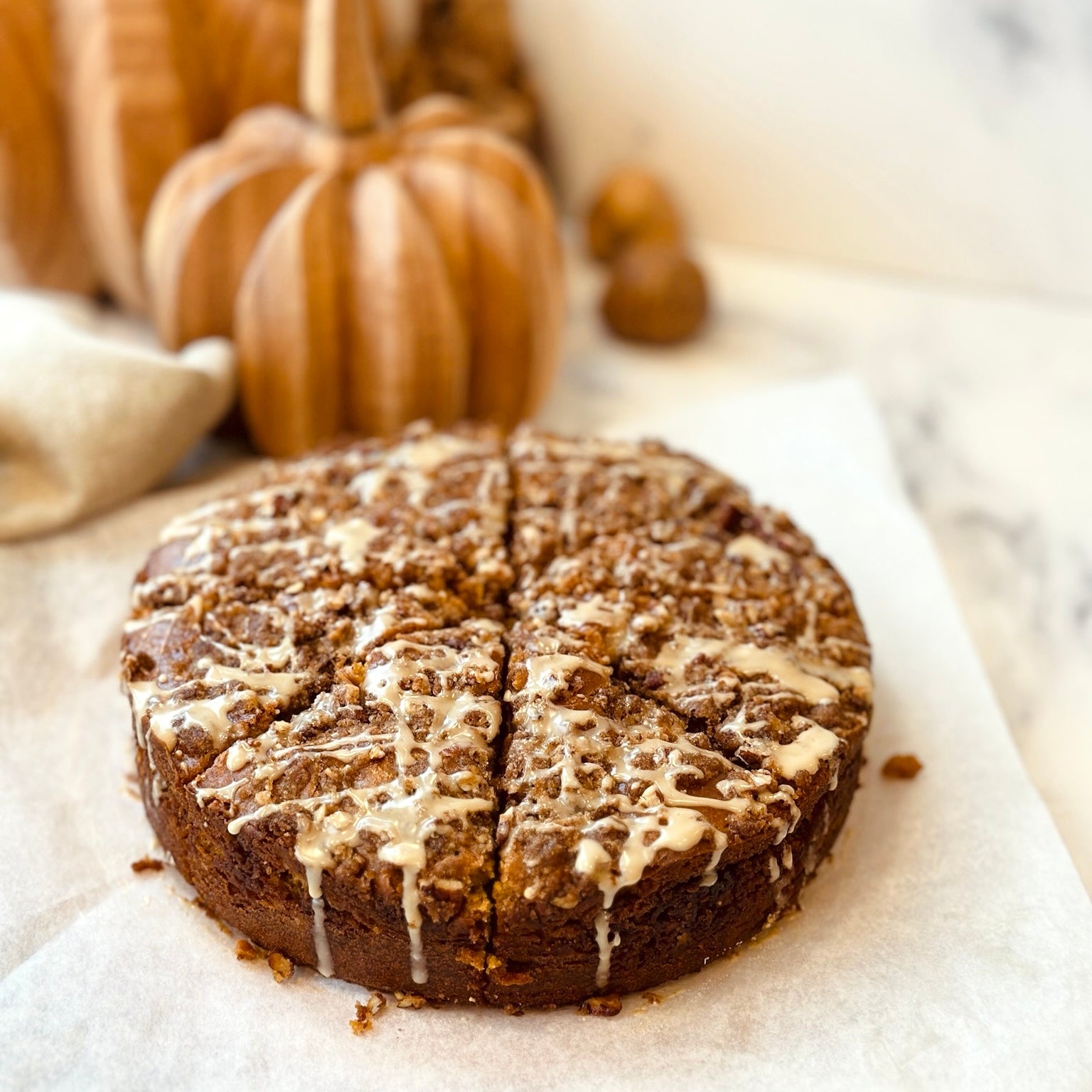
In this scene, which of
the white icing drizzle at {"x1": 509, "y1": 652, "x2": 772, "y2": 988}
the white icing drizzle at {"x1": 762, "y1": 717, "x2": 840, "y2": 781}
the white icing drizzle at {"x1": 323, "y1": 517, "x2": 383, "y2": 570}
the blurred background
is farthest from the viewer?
the blurred background

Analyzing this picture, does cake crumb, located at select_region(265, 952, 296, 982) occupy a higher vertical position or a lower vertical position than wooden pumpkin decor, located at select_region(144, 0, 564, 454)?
lower

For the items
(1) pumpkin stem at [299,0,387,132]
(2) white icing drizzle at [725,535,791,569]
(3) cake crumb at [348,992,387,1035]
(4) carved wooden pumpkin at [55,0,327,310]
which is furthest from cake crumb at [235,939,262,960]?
(4) carved wooden pumpkin at [55,0,327,310]

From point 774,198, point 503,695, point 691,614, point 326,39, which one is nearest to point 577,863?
point 503,695

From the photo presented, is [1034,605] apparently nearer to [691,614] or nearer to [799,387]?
[799,387]

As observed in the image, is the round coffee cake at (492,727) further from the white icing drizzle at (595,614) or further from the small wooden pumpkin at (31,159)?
the small wooden pumpkin at (31,159)

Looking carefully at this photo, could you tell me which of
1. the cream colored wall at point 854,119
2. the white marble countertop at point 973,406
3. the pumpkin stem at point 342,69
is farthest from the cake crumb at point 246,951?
the cream colored wall at point 854,119

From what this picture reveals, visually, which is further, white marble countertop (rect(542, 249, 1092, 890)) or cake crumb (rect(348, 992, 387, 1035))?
white marble countertop (rect(542, 249, 1092, 890))

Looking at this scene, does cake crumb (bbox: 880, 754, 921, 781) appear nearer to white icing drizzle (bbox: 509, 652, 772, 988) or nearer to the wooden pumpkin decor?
white icing drizzle (bbox: 509, 652, 772, 988)

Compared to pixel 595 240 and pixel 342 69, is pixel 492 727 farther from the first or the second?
pixel 595 240
